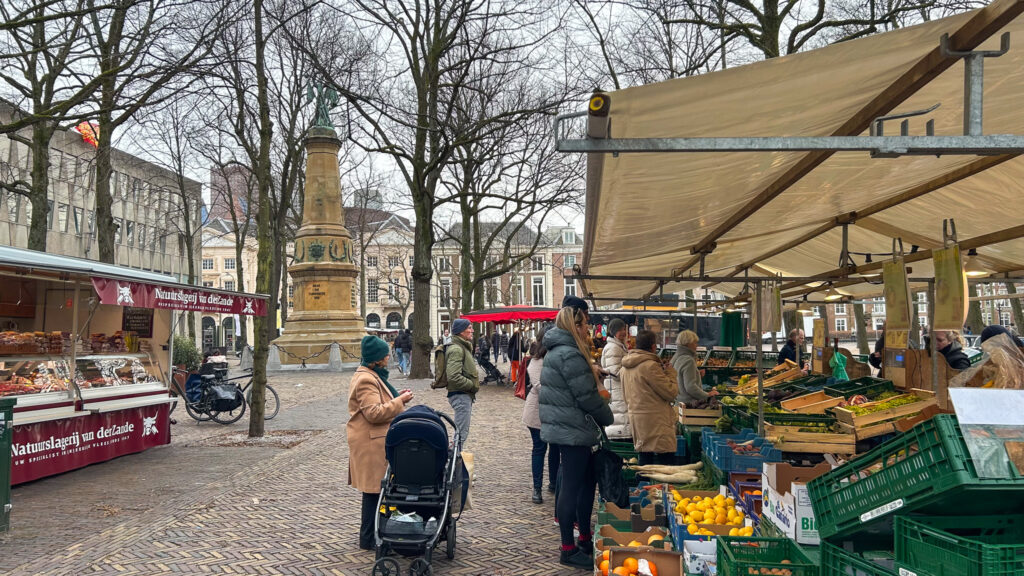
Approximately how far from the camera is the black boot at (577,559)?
5.52 m

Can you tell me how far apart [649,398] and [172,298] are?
697 centimetres

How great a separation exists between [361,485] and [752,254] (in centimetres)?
626

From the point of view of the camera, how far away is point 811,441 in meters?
5.44

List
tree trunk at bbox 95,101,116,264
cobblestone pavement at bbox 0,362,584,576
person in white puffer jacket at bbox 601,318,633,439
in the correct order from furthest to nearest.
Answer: tree trunk at bbox 95,101,116,264 → person in white puffer jacket at bbox 601,318,633,439 → cobblestone pavement at bbox 0,362,584,576

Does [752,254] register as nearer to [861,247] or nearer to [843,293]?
[861,247]

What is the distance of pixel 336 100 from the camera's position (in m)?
24.2

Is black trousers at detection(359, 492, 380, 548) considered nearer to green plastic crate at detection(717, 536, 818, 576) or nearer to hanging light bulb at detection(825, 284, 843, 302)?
green plastic crate at detection(717, 536, 818, 576)

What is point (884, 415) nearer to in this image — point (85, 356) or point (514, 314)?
point (85, 356)


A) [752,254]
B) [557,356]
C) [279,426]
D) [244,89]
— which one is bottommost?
[279,426]

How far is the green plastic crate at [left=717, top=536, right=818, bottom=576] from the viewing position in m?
3.50

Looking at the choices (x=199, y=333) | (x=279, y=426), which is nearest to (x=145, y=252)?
(x=199, y=333)

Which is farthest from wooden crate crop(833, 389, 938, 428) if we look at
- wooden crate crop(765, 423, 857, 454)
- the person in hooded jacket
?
the person in hooded jacket

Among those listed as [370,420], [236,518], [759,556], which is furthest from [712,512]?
[236,518]

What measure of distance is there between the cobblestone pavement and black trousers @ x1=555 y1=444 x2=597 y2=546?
1.16 ft
